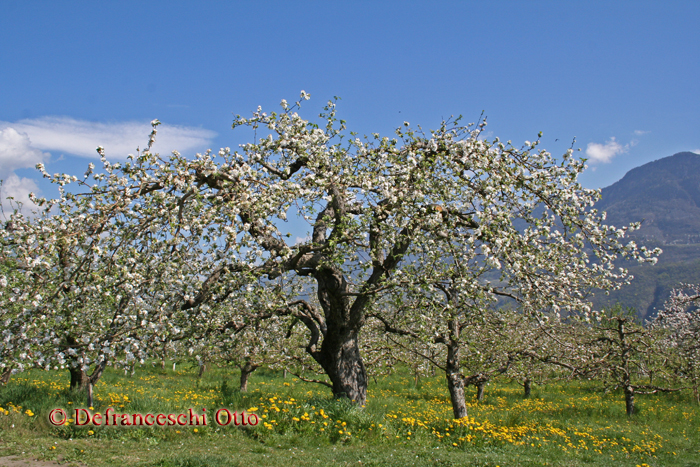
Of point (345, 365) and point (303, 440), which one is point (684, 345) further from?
point (303, 440)

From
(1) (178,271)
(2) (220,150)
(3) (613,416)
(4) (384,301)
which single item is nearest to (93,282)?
(1) (178,271)

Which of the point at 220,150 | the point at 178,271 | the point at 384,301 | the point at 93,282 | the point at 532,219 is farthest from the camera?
the point at 384,301

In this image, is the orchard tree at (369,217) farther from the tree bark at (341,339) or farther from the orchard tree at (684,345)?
the orchard tree at (684,345)

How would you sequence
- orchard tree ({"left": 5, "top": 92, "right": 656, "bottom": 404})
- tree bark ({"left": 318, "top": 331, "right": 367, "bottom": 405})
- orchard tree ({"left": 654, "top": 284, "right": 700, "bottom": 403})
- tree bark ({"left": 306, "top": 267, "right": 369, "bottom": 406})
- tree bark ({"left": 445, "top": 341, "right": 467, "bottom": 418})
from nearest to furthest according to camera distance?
orchard tree ({"left": 5, "top": 92, "right": 656, "bottom": 404}) → tree bark ({"left": 306, "top": 267, "right": 369, "bottom": 406}) → tree bark ({"left": 318, "top": 331, "right": 367, "bottom": 405}) → tree bark ({"left": 445, "top": 341, "right": 467, "bottom": 418}) → orchard tree ({"left": 654, "top": 284, "right": 700, "bottom": 403})

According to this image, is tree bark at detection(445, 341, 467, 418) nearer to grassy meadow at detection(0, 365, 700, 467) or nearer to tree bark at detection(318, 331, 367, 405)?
grassy meadow at detection(0, 365, 700, 467)

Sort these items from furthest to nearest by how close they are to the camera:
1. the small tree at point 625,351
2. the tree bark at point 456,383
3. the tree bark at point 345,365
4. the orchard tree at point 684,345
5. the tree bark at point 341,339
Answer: the orchard tree at point 684,345 < the small tree at point 625,351 < the tree bark at point 456,383 < the tree bark at point 345,365 < the tree bark at point 341,339

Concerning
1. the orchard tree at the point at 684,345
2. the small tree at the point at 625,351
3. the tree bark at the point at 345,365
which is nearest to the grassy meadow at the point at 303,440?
the tree bark at the point at 345,365

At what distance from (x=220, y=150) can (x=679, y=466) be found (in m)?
15.3

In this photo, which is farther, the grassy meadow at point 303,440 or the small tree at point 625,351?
the small tree at point 625,351

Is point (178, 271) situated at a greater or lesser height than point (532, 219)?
lesser

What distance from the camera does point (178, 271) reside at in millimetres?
8570

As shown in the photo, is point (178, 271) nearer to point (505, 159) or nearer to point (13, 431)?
point (13, 431)

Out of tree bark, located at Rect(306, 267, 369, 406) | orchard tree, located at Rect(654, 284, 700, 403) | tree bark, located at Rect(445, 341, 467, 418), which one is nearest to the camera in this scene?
tree bark, located at Rect(306, 267, 369, 406)

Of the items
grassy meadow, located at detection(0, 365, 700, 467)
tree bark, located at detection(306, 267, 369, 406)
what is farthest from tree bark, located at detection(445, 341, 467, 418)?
A: tree bark, located at detection(306, 267, 369, 406)
